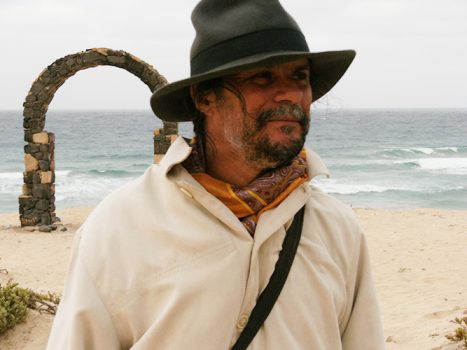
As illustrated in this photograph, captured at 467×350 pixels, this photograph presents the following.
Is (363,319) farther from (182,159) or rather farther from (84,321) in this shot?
(84,321)

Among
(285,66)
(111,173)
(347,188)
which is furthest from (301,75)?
(111,173)

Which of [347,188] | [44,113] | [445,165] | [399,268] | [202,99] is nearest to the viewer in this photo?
[202,99]

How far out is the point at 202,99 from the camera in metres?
2.08

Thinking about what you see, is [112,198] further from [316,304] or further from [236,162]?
[316,304]

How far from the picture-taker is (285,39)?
1.91 m

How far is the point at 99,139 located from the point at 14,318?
5552cm

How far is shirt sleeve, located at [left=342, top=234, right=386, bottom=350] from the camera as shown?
6.70ft

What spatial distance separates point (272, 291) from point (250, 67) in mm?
656

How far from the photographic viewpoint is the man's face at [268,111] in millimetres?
1894

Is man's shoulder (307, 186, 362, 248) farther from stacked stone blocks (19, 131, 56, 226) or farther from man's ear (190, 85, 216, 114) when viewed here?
stacked stone blocks (19, 131, 56, 226)

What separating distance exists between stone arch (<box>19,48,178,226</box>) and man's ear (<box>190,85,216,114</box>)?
36.0 ft

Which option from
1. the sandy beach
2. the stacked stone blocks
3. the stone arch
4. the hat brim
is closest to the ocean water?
the hat brim

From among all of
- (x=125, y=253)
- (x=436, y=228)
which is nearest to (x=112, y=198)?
(x=125, y=253)

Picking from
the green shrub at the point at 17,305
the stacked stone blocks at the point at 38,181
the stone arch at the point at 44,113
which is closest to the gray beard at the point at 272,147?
the green shrub at the point at 17,305
